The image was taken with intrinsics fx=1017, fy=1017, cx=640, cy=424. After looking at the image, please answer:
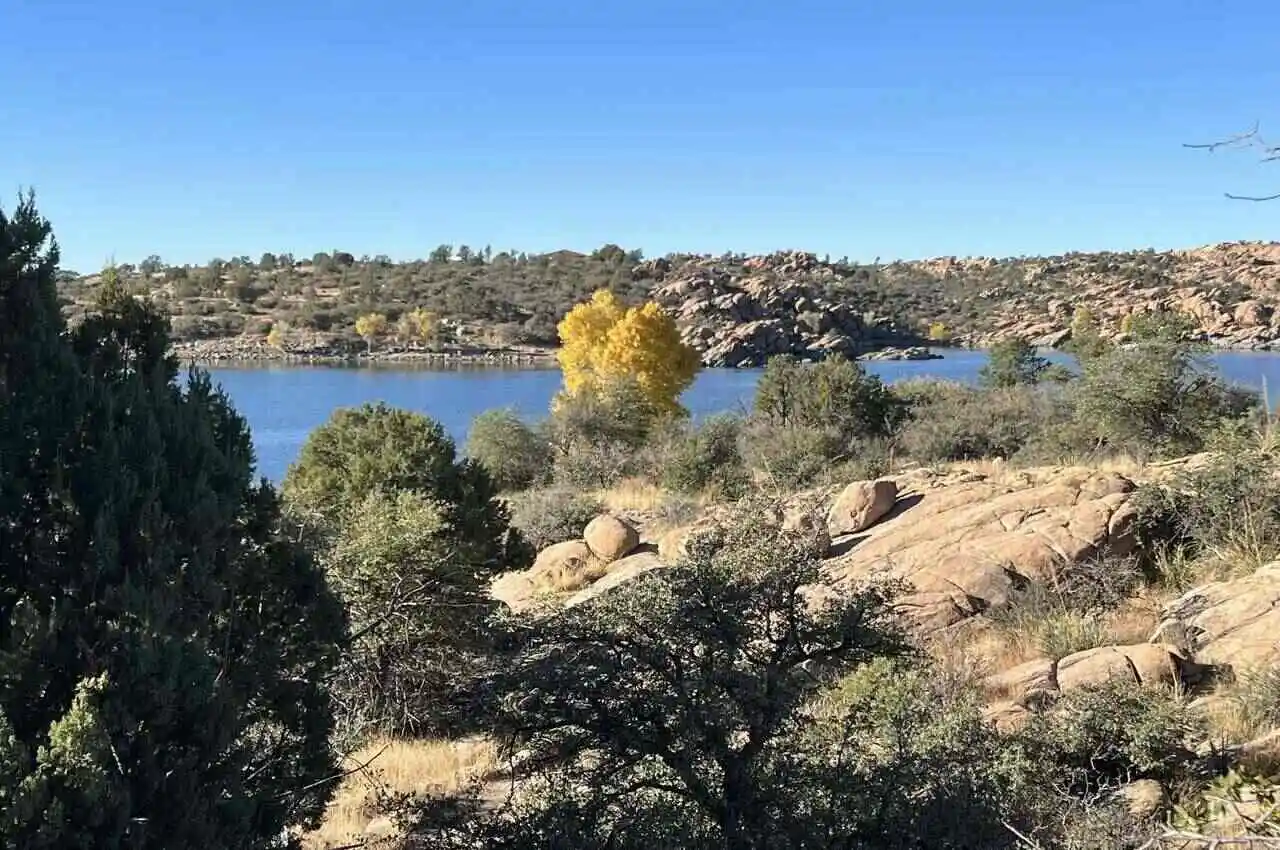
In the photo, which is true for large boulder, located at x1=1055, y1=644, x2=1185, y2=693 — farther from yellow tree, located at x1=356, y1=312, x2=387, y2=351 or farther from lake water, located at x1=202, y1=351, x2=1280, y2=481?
yellow tree, located at x1=356, y1=312, x2=387, y2=351

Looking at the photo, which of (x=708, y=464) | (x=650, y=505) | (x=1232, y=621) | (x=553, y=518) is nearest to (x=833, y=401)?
(x=708, y=464)

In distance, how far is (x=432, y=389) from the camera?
54.3 m

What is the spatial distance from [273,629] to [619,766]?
1961 millimetres

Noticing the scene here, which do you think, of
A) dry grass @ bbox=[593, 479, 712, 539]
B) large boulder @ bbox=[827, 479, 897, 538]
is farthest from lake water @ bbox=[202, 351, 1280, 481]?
large boulder @ bbox=[827, 479, 897, 538]

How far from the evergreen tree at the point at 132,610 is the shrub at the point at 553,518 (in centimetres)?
1292

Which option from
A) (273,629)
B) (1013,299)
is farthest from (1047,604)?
(1013,299)

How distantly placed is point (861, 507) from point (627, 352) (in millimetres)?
22765

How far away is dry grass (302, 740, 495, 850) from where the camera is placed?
6.70 metres

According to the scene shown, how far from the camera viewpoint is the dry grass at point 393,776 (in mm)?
6695

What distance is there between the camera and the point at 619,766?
5.44 metres

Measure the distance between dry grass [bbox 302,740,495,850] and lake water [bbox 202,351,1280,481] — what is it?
66.0ft

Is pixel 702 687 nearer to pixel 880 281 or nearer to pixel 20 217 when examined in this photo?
pixel 20 217

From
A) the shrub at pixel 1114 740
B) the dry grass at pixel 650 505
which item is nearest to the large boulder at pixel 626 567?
the dry grass at pixel 650 505

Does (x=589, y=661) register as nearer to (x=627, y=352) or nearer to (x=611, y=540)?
(x=611, y=540)
